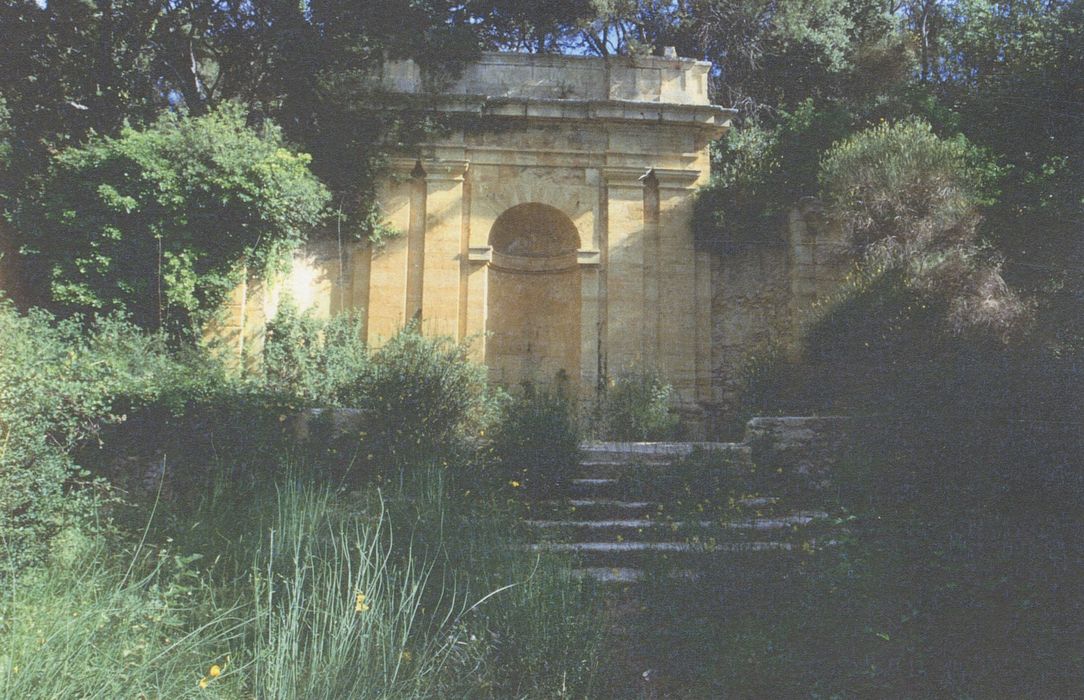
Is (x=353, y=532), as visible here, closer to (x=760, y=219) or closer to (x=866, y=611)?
(x=866, y=611)

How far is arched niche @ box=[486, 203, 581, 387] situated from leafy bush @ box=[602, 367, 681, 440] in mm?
1560

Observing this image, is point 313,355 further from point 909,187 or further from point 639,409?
point 909,187

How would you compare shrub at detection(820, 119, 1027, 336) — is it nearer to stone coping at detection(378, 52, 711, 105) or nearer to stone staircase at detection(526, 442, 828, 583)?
stone coping at detection(378, 52, 711, 105)

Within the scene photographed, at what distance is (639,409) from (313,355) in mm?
4461

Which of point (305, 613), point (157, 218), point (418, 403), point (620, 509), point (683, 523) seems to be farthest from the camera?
point (157, 218)

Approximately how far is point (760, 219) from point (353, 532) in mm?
10759

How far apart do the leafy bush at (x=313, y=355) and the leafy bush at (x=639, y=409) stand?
332 centimetres

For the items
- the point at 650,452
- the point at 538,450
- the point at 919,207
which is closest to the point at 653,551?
the point at 538,450

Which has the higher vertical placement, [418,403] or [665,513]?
[418,403]

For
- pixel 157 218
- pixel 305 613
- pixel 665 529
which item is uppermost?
pixel 157 218

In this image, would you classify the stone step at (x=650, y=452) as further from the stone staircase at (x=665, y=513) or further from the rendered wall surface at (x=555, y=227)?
the rendered wall surface at (x=555, y=227)

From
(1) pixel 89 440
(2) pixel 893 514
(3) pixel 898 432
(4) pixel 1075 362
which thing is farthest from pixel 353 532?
(4) pixel 1075 362

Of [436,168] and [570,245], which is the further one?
[570,245]

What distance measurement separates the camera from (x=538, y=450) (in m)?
8.66
